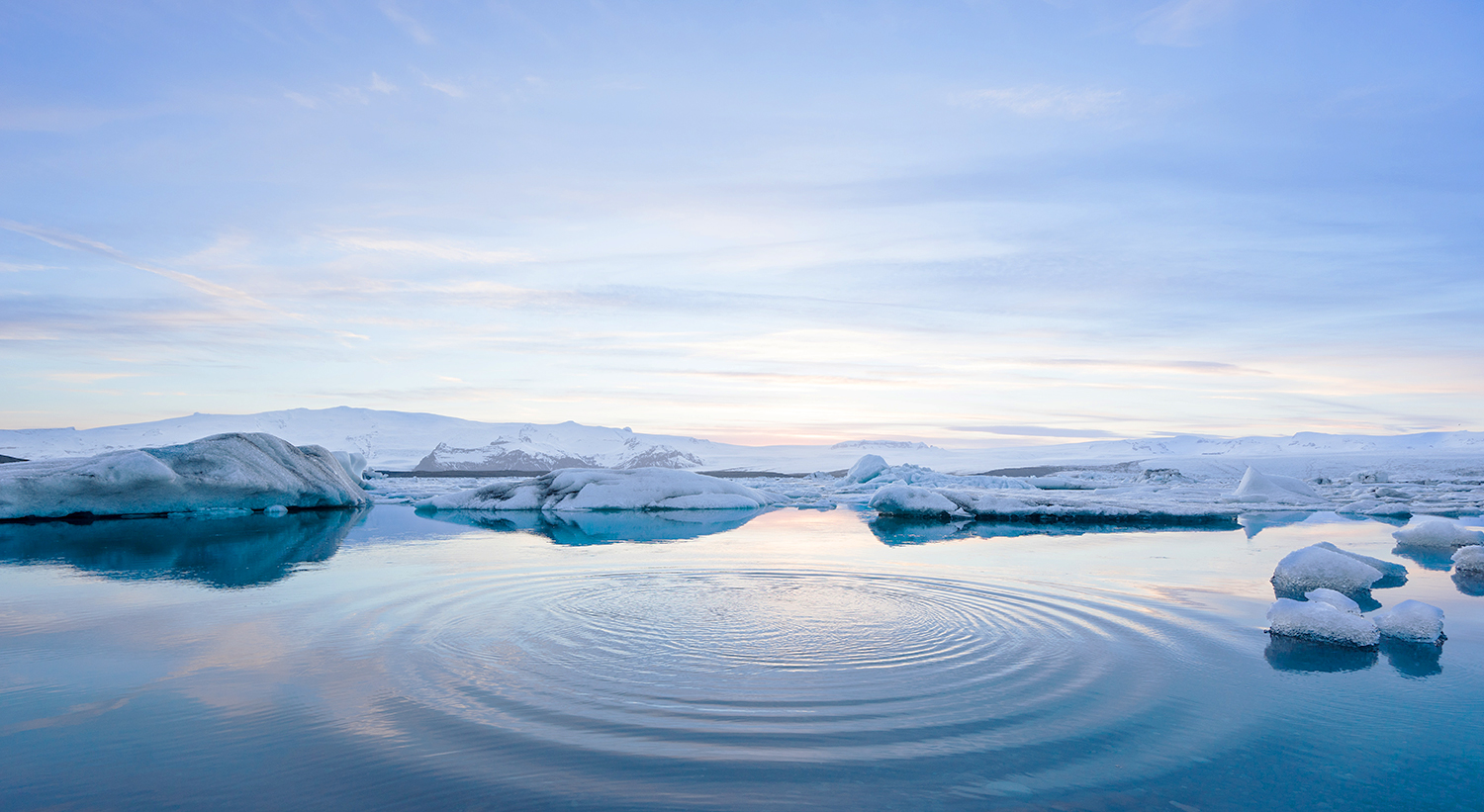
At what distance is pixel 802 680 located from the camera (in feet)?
13.3

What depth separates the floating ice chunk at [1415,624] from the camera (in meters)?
5.09

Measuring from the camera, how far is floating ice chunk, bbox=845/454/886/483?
30250mm

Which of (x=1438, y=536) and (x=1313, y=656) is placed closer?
(x=1313, y=656)

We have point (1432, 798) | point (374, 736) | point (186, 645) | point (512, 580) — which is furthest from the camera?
point (512, 580)

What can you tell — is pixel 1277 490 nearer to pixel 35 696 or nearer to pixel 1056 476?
pixel 1056 476

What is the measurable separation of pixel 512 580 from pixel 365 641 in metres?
2.27

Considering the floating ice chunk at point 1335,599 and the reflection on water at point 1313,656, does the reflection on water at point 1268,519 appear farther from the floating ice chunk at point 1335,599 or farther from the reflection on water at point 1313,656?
the reflection on water at point 1313,656

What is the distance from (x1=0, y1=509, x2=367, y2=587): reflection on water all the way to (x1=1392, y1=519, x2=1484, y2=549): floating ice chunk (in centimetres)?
1347

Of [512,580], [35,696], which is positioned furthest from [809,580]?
[35,696]

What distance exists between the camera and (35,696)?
3809 mm

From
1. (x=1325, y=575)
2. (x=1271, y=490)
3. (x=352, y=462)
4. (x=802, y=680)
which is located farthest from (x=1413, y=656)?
(x=352, y=462)

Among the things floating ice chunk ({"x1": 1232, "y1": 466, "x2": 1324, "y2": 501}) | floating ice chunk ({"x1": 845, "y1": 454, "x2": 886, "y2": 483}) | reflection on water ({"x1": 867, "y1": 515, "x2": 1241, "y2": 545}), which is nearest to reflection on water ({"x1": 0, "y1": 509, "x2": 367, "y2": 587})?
reflection on water ({"x1": 867, "y1": 515, "x2": 1241, "y2": 545})

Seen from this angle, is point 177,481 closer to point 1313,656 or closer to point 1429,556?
point 1313,656

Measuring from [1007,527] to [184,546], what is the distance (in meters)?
12.4
